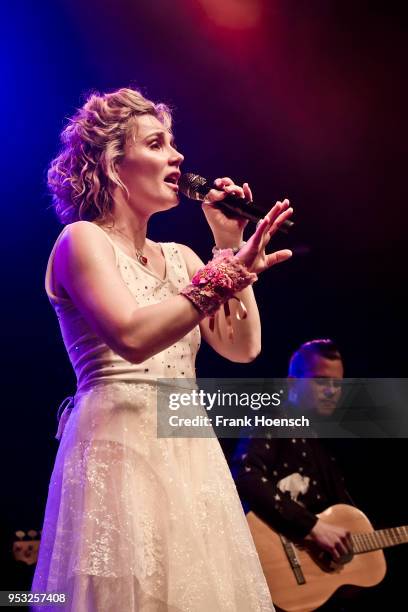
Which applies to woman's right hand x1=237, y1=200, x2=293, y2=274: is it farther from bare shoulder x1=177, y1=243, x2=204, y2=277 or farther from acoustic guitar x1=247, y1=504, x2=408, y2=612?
acoustic guitar x1=247, y1=504, x2=408, y2=612

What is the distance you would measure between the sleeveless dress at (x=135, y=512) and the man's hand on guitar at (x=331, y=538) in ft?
6.45

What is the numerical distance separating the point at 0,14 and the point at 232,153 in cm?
139

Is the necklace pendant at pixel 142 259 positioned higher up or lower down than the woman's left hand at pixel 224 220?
lower down

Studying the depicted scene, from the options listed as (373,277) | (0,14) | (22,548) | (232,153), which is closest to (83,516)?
(22,548)

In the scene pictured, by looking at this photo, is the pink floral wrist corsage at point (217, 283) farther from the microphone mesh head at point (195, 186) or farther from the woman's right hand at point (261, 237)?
the microphone mesh head at point (195, 186)

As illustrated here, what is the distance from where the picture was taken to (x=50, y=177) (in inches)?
65.8

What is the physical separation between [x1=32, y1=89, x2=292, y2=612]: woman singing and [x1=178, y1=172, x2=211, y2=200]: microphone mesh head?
0.06 metres

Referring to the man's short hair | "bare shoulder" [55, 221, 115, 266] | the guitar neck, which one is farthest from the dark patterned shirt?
"bare shoulder" [55, 221, 115, 266]

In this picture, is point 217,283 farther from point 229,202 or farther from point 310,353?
point 310,353

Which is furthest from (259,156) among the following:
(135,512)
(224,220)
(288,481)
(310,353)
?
(135,512)

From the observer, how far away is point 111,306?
46.9 inches

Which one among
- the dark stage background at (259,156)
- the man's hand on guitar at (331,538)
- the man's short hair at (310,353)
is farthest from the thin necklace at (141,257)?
the man's short hair at (310,353)

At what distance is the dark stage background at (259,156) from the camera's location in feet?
10.5

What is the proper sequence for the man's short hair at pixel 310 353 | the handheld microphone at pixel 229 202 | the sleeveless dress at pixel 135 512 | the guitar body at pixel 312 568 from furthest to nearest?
the man's short hair at pixel 310 353, the guitar body at pixel 312 568, the handheld microphone at pixel 229 202, the sleeveless dress at pixel 135 512
